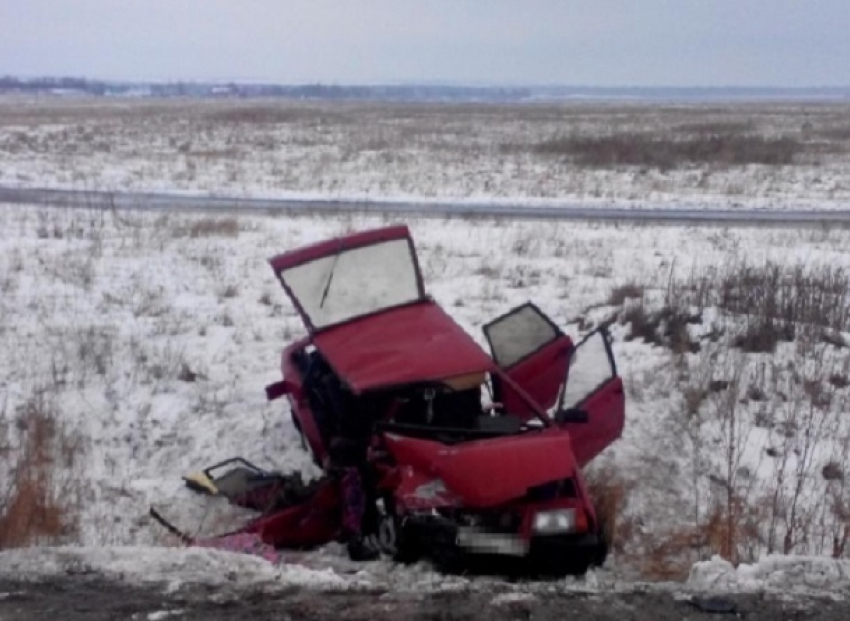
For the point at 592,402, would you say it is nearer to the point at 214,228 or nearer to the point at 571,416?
the point at 571,416

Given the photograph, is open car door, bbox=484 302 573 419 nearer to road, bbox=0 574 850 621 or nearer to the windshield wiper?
the windshield wiper

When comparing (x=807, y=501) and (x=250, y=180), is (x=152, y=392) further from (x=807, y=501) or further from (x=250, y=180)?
(x=250, y=180)

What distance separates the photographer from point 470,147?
36.3 meters

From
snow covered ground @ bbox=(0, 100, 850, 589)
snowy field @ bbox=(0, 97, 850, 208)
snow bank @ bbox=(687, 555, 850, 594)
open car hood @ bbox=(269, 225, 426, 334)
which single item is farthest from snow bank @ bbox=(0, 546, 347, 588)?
snowy field @ bbox=(0, 97, 850, 208)

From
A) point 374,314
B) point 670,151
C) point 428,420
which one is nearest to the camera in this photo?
point 428,420

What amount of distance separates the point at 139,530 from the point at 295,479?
111 centimetres

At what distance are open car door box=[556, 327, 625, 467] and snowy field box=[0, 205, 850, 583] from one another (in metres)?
0.68

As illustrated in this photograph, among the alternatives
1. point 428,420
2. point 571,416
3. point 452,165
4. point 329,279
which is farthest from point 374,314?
→ point 452,165

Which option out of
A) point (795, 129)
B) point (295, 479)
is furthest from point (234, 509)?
point (795, 129)

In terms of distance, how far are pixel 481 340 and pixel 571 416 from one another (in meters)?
4.50

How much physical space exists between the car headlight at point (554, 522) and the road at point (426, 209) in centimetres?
1339

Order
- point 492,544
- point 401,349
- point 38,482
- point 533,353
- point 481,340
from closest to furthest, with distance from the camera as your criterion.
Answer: point 492,544
point 401,349
point 38,482
point 533,353
point 481,340

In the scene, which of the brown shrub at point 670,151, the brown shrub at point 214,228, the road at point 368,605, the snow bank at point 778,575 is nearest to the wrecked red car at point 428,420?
the snow bank at point 778,575

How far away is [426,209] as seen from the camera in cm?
1978
